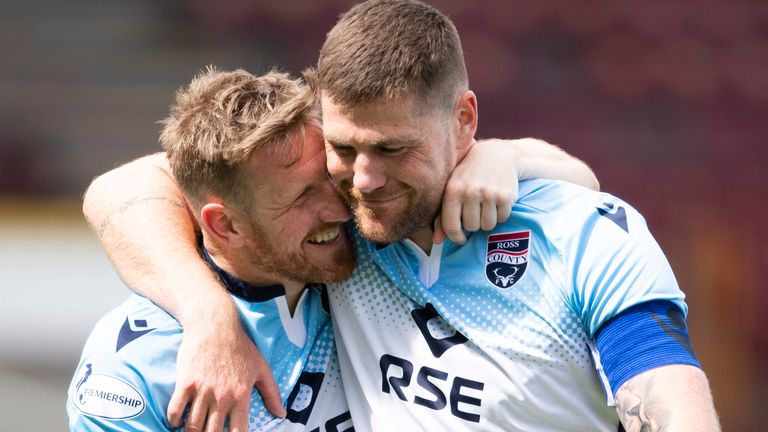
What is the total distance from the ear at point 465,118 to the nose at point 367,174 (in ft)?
0.78

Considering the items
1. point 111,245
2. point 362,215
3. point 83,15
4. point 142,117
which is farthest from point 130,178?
point 83,15

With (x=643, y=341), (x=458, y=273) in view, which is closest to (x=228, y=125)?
(x=458, y=273)

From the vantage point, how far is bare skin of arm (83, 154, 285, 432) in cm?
216

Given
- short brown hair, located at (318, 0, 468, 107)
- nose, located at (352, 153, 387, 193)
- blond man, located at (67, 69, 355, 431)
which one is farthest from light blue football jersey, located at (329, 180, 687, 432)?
short brown hair, located at (318, 0, 468, 107)

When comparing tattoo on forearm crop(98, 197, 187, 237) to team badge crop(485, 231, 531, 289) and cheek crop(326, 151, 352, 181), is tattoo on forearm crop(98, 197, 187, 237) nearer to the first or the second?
cheek crop(326, 151, 352, 181)

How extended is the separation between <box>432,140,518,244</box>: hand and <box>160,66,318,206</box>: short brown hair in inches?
14.9

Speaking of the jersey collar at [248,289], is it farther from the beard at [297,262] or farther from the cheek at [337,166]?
the cheek at [337,166]

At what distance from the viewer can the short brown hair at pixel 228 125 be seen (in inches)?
90.7

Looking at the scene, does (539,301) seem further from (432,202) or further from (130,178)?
(130,178)

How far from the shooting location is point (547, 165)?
2426mm

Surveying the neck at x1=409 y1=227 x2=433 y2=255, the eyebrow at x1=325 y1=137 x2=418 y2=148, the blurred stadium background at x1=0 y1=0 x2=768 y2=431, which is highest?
the eyebrow at x1=325 y1=137 x2=418 y2=148

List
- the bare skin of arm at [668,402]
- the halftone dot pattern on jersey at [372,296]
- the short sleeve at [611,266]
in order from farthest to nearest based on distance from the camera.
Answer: the halftone dot pattern on jersey at [372,296]
the short sleeve at [611,266]
the bare skin of arm at [668,402]

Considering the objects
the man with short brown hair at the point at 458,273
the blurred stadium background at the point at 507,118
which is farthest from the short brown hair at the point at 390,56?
the blurred stadium background at the point at 507,118

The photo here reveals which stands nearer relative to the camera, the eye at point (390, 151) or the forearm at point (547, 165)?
the eye at point (390, 151)
